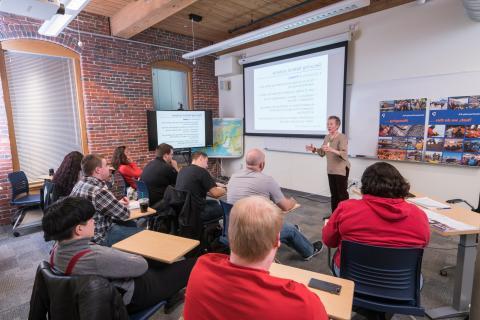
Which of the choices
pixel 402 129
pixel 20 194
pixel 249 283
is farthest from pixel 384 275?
pixel 20 194

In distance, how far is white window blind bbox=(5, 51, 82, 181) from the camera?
4391 millimetres

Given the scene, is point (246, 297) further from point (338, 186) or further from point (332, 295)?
point (338, 186)

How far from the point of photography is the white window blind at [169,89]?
19.7 ft

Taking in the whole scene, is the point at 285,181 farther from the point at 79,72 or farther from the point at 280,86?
the point at 79,72

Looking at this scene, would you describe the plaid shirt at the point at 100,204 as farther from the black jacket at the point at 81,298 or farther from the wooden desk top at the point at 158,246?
the black jacket at the point at 81,298

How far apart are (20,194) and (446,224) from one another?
17.0 ft

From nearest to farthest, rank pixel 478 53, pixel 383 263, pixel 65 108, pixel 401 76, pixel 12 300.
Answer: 1. pixel 383 263
2. pixel 12 300
3. pixel 478 53
4. pixel 401 76
5. pixel 65 108

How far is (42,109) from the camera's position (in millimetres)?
4703

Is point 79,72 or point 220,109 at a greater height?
point 79,72

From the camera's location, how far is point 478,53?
11.1 feet

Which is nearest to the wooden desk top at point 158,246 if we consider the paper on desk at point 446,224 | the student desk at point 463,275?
the paper on desk at point 446,224

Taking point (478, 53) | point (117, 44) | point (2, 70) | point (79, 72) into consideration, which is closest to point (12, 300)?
point (2, 70)

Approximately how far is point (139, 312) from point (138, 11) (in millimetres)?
4230

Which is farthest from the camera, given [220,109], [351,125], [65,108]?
[220,109]
